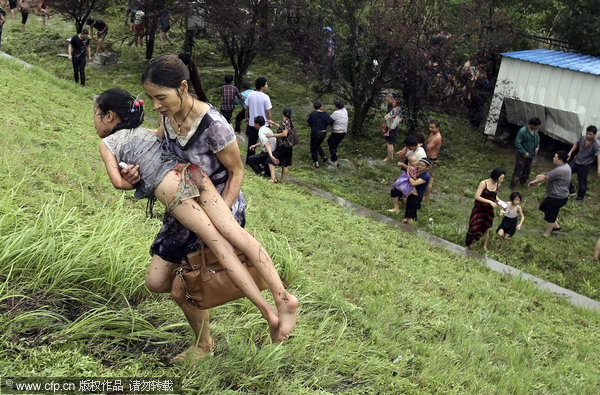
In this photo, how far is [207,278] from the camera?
3.00 m

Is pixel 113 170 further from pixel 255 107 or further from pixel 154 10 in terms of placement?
pixel 154 10

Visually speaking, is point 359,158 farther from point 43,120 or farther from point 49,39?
point 49,39

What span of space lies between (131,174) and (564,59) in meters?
13.4

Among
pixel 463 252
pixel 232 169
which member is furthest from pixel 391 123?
pixel 232 169

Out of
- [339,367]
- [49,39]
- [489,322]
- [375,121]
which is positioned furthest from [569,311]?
[49,39]

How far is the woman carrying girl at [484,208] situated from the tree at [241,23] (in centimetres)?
905

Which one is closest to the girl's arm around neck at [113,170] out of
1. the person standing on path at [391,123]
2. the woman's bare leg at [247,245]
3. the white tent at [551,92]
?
the woman's bare leg at [247,245]

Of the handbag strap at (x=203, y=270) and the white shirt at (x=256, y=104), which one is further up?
the handbag strap at (x=203, y=270)

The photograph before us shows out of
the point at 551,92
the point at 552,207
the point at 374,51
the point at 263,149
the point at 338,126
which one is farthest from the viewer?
the point at 374,51

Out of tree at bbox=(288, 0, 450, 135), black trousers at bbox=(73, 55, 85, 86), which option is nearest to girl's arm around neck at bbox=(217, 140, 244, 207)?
tree at bbox=(288, 0, 450, 135)

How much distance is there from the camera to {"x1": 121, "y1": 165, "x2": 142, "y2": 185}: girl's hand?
298 cm

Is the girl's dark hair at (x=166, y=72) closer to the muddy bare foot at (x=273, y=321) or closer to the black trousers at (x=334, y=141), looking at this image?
the muddy bare foot at (x=273, y=321)

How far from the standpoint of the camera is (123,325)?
347 centimetres

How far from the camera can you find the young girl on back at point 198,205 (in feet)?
9.64
